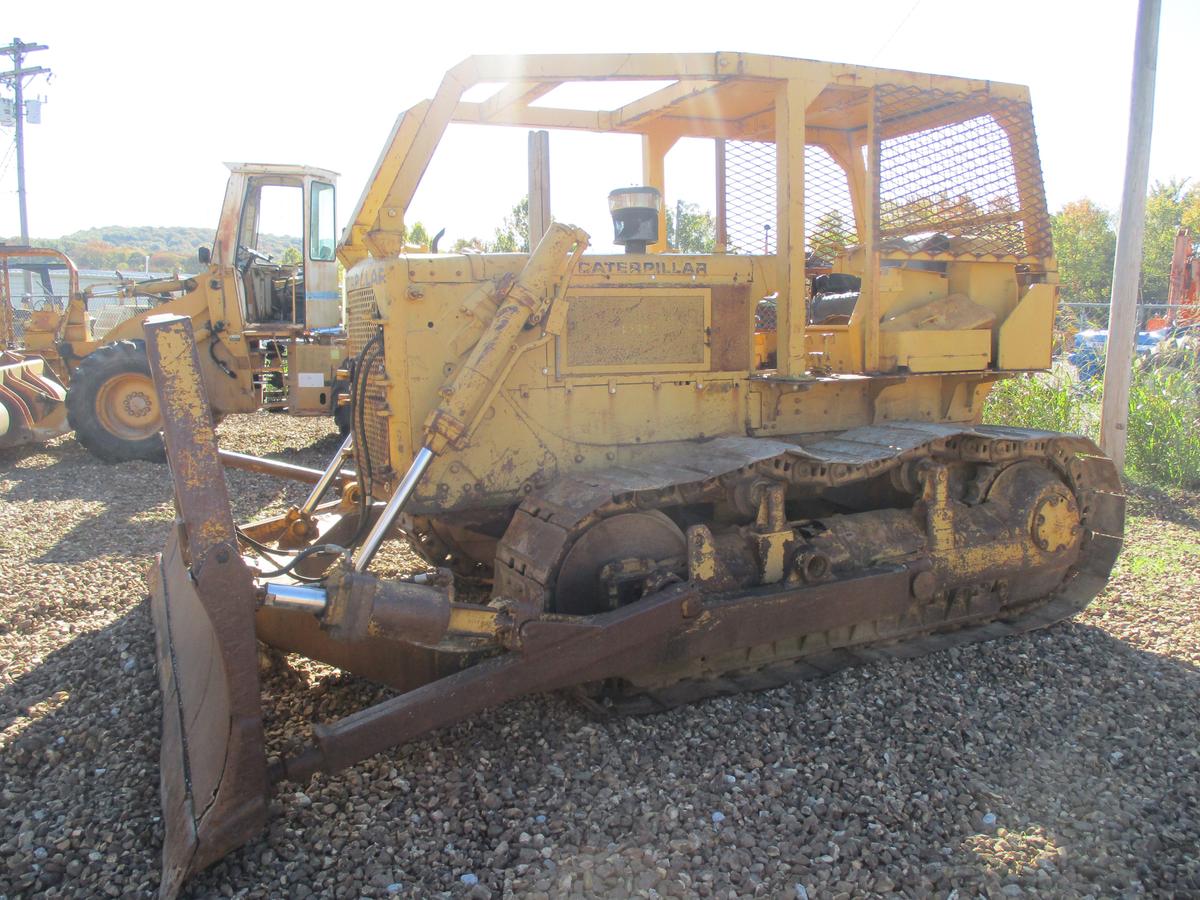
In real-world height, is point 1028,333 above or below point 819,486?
above

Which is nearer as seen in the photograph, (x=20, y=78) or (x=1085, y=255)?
(x=20, y=78)

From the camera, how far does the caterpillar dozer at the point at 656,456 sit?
11.1 ft

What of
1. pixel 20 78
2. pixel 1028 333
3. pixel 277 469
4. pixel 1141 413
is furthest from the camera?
pixel 20 78

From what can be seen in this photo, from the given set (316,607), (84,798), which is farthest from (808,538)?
(84,798)

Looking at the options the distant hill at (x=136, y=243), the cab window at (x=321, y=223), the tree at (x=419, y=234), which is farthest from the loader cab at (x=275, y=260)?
the distant hill at (x=136, y=243)

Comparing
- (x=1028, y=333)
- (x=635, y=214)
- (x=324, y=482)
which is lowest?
(x=324, y=482)

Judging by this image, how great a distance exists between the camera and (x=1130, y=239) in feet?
26.1

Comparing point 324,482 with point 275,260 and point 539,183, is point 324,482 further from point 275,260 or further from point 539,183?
point 275,260

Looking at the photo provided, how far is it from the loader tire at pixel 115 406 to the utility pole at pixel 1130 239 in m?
9.89

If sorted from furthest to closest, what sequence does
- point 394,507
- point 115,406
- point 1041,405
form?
1. point 115,406
2. point 1041,405
3. point 394,507

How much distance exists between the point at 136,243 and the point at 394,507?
4064 inches

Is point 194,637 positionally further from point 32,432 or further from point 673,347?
point 32,432

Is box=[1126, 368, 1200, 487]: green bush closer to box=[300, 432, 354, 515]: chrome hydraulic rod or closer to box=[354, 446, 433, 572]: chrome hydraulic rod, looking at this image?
box=[300, 432, 354, 515]: chrome hydraulic rod

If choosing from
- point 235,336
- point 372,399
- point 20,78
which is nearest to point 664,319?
point 372,399
